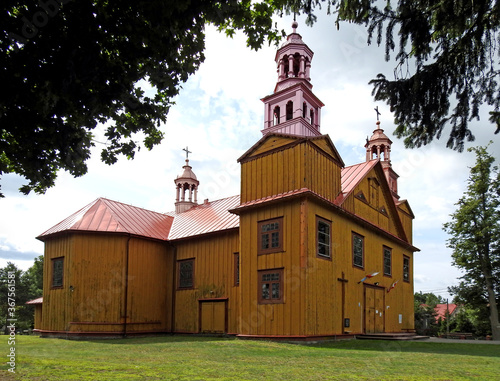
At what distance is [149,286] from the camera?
24.9 metres

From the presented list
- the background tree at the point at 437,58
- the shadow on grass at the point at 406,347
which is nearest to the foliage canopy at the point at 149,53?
the background tree at the point at 437,58

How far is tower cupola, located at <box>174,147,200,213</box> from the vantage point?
3331 cm

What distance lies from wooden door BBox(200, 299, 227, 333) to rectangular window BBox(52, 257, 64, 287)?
7.43m

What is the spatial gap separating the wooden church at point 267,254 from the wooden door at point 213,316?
0.07 metres

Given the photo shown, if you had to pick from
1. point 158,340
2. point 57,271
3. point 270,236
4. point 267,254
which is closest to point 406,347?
point 267,254

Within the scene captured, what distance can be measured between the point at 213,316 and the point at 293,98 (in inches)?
461

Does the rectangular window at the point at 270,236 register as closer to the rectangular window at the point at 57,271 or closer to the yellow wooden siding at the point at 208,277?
the yellow wooden siding at the point at 208,277

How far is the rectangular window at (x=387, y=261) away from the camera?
24875 millimetres

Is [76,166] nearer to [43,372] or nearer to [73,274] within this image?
[43,372]

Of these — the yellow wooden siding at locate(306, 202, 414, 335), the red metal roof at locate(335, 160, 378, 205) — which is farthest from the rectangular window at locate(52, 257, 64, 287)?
the red metal roof at locate(335, 160, 378, 205)

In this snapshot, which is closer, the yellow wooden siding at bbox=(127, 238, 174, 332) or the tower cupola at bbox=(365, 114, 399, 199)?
the yellow wooden siding at bbox=(127, 238, 174, 332)

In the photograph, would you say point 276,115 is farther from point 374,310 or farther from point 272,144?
point 374,310

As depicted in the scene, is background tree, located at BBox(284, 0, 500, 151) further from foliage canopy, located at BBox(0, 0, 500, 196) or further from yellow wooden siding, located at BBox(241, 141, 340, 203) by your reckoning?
yellow wooden siding, located at BBox(241, 141, 340, 203)

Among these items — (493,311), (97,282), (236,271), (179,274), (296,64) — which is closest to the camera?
(236,271)
